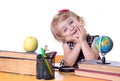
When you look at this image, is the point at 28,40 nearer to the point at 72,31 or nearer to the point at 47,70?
the point at 47,70

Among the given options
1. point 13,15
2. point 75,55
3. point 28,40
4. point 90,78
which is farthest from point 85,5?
point 90,78

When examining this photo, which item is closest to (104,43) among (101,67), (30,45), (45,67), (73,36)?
(101,67)

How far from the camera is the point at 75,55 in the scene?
1742 millimetres

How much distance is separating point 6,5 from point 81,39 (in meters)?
1.65

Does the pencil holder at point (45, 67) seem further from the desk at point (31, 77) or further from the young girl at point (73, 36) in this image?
the young girl at point (73, 36)

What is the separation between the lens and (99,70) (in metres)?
1.15

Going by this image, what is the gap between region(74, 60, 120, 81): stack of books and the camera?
109cm

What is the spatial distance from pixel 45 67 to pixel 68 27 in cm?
62

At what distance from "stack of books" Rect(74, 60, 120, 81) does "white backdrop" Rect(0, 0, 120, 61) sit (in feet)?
5.27

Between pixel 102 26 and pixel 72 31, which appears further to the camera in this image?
pixel 102 26

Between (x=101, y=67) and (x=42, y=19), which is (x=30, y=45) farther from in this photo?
(x=42, y=19)

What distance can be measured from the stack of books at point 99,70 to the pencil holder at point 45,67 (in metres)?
0.14

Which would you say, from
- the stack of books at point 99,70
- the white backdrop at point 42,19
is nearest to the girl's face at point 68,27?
the stack of books at point 99,70

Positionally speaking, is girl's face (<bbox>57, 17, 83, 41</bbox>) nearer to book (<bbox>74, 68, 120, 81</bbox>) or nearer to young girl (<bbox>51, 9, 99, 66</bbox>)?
young girl (<bbox>51, 9, 99, 66</bbox>)
